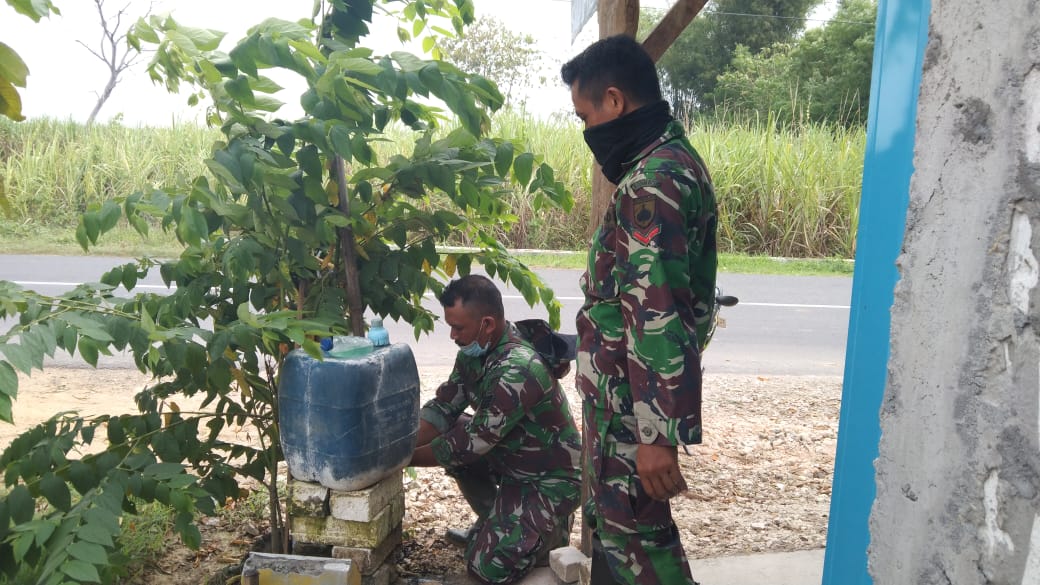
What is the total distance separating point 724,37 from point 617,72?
27110 millimetres

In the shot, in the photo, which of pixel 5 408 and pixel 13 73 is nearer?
pixel 13 73

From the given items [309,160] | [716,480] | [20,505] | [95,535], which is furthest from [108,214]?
[716,480]

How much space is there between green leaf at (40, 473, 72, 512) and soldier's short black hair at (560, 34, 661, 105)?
1.78 meters

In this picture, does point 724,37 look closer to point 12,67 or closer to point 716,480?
point 716,480

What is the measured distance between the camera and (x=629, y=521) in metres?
2.19

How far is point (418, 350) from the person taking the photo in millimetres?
7363

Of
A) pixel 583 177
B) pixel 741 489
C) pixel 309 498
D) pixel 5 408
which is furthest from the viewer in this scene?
pixel 583 177

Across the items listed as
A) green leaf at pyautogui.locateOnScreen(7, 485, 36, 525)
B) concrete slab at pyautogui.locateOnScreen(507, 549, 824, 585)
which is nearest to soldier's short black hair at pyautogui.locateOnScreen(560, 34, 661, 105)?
concrete slab at pyautogui.locateOnScreen(507, 549, 824, 585)

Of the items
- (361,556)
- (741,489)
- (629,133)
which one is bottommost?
(741,489)

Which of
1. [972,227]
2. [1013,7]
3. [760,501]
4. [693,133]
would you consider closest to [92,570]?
[972,227]

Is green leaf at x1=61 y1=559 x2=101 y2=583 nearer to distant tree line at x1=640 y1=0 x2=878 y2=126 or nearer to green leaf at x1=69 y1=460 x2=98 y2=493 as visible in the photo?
green leaf at x1=69 y1=460 x2=98 y2=493

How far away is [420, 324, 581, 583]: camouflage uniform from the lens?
2988mm

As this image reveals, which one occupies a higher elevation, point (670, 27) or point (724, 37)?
point (724, 37)

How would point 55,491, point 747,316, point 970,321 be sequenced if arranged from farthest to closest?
1. point 747,316
2. point 55,491
3. point 970,321
